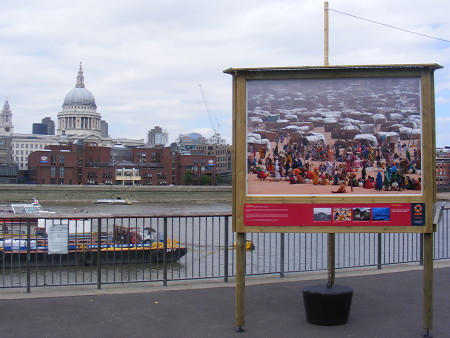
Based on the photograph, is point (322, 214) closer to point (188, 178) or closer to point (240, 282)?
point (240, 282)

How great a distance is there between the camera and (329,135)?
6758 mm

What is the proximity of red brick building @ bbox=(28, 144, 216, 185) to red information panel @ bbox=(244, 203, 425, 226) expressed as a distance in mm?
115895

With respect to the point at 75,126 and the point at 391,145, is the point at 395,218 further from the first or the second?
the point at 75,126

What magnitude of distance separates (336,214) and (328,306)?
1.20 metres

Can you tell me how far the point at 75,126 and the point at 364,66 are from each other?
199420 millimetres

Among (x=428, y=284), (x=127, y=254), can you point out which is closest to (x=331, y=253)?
(x=428, y=284)

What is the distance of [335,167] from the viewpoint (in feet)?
22.1

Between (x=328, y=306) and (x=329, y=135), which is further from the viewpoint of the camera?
(x=328, y=306)

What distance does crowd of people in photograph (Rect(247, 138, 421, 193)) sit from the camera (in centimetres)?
667

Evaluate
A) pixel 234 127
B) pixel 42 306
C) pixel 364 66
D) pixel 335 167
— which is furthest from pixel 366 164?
pixel 42 306

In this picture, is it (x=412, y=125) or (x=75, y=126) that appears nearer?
(x=412, y=125)

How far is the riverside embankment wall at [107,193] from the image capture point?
343 feet

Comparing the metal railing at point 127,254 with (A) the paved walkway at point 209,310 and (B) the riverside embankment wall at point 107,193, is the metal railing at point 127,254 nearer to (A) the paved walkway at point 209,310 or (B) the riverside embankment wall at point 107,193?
(A) the paved walkway at point 209,310

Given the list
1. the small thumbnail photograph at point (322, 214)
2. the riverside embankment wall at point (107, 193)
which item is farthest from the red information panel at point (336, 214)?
the riverside embankment wall at point (107, 193)
